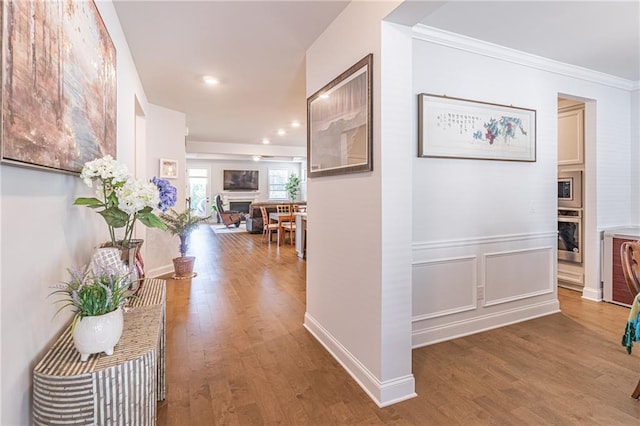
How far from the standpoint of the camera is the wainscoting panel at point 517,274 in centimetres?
289

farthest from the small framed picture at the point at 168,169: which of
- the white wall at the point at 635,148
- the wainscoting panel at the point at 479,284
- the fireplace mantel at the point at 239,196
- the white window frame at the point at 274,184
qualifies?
the white window frame at the point at 274,184

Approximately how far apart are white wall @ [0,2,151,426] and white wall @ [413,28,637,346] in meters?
2.16

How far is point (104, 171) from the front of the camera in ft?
4.28

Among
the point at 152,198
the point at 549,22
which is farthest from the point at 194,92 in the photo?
the point at 549,22

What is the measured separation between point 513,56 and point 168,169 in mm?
4534

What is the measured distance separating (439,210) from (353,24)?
152 cm

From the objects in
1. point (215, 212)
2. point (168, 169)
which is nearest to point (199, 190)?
point (215, 212)

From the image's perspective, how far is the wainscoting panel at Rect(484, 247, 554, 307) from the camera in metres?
2.89

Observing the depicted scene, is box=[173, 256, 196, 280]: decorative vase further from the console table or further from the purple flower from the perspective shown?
the console table

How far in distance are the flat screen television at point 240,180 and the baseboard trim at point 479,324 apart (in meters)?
11.2

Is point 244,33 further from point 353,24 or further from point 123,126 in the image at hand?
point 123,126

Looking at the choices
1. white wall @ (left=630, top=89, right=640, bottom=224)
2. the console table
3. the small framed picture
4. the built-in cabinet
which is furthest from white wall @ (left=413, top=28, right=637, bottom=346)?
the small framed picture

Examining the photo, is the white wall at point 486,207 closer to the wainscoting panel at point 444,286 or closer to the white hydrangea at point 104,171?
the wainscoting panel at point 444,286

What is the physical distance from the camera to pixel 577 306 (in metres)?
3.40
